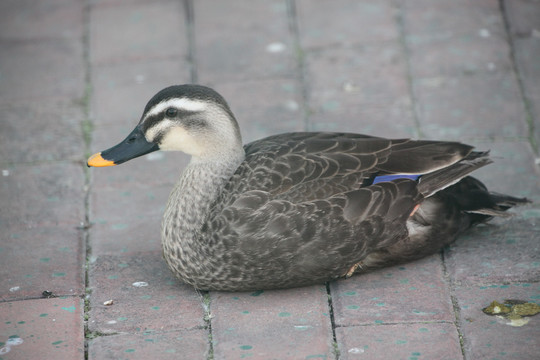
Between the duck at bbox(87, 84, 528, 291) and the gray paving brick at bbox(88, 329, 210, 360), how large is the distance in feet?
1.14

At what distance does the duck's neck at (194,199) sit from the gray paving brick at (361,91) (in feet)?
5.06

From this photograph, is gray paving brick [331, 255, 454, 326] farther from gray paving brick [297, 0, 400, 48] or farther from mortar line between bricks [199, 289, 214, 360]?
gray paving brick [297, 0, 400, 48]

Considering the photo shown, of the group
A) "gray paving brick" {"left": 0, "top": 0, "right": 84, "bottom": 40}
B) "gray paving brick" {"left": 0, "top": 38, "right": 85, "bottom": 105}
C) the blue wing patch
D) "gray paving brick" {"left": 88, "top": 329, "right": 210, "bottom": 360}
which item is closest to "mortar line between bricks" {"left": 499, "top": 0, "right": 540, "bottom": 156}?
the blue wing patch

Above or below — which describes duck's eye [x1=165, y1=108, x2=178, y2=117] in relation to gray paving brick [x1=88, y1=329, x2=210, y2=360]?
above

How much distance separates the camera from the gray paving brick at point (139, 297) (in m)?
4.38

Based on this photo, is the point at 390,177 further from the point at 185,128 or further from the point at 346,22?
the point at 346,22

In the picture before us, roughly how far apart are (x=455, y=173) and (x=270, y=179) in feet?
3.18

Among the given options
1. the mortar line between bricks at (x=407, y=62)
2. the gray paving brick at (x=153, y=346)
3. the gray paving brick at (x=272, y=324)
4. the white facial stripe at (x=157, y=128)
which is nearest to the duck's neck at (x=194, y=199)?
the white facial stripe at (x=157, y=128)

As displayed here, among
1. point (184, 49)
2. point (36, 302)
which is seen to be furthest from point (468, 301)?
point (184, 49)

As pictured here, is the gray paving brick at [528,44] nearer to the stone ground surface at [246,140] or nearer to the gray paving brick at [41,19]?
the stone ground surface at [246,140]

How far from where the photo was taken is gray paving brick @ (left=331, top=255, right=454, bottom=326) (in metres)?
4.34

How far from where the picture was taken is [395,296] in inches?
177

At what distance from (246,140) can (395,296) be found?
6.20 feet

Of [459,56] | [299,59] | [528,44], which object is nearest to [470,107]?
[459,56]
